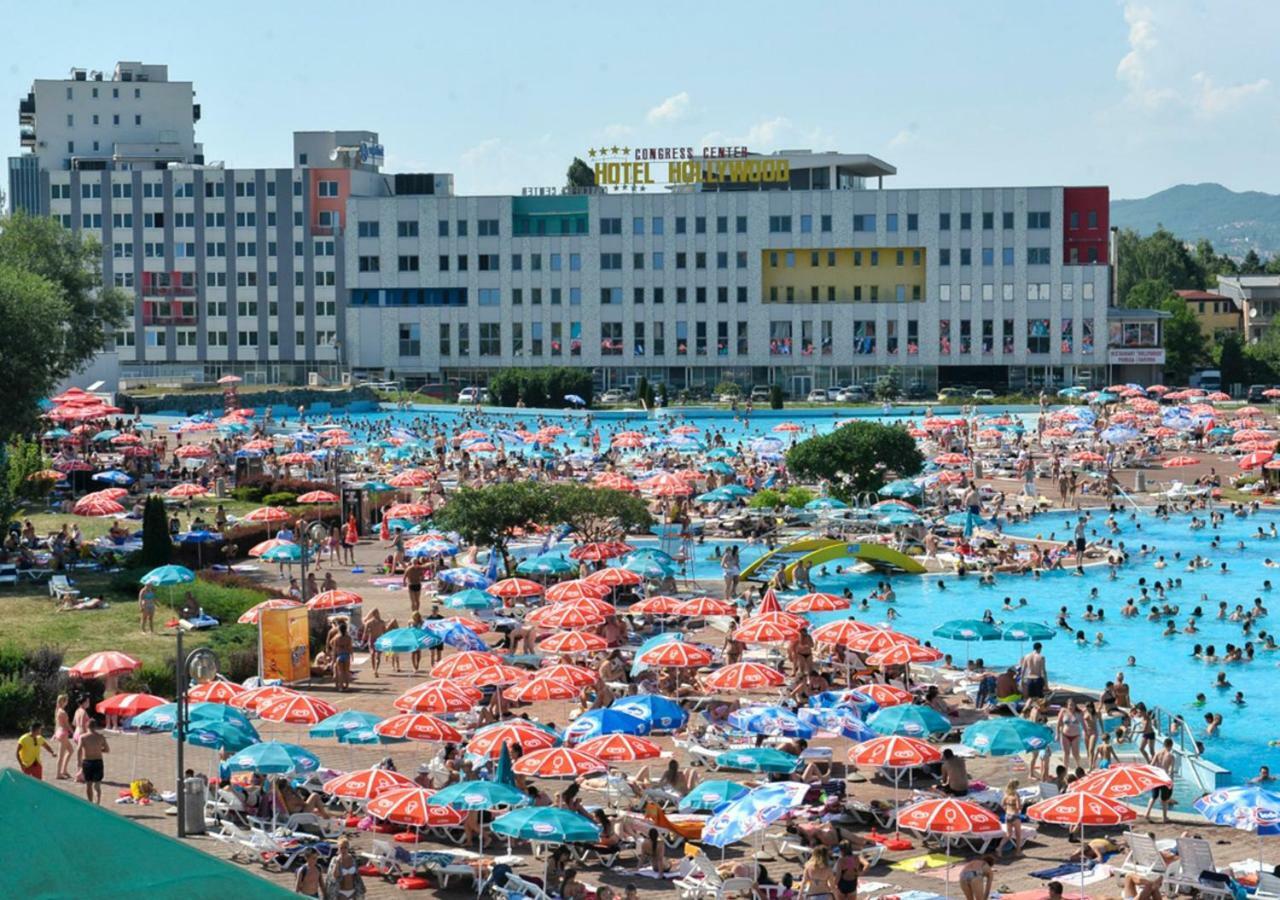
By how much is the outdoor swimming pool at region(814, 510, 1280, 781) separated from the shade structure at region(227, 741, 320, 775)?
1351cm

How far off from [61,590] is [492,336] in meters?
67.0

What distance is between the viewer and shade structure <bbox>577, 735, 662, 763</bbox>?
1986 cm

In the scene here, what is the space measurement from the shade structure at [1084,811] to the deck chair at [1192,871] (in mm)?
630

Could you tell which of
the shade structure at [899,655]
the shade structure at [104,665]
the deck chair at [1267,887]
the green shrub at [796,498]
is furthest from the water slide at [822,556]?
the deck chair at [1267,887]

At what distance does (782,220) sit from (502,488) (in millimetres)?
60824

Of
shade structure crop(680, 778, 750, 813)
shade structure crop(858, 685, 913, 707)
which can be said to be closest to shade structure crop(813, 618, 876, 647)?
shade structure crop(858, 685, 913, 707)

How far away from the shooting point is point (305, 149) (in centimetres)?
11381

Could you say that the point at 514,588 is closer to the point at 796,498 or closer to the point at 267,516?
the point at 267,516

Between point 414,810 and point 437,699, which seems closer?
point 414,810

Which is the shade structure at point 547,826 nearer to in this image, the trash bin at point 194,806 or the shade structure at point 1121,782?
the trash bin at point 194,806

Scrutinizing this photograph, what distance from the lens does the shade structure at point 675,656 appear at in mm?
26391

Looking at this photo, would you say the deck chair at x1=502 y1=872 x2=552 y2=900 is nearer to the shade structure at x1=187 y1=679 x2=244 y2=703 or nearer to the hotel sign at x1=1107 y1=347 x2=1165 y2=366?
the shade structure at x1=187 y1=679 x2=244 y2=703

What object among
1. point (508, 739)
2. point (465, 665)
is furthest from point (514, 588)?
point (508, 739)

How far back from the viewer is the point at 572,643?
1081 inches
